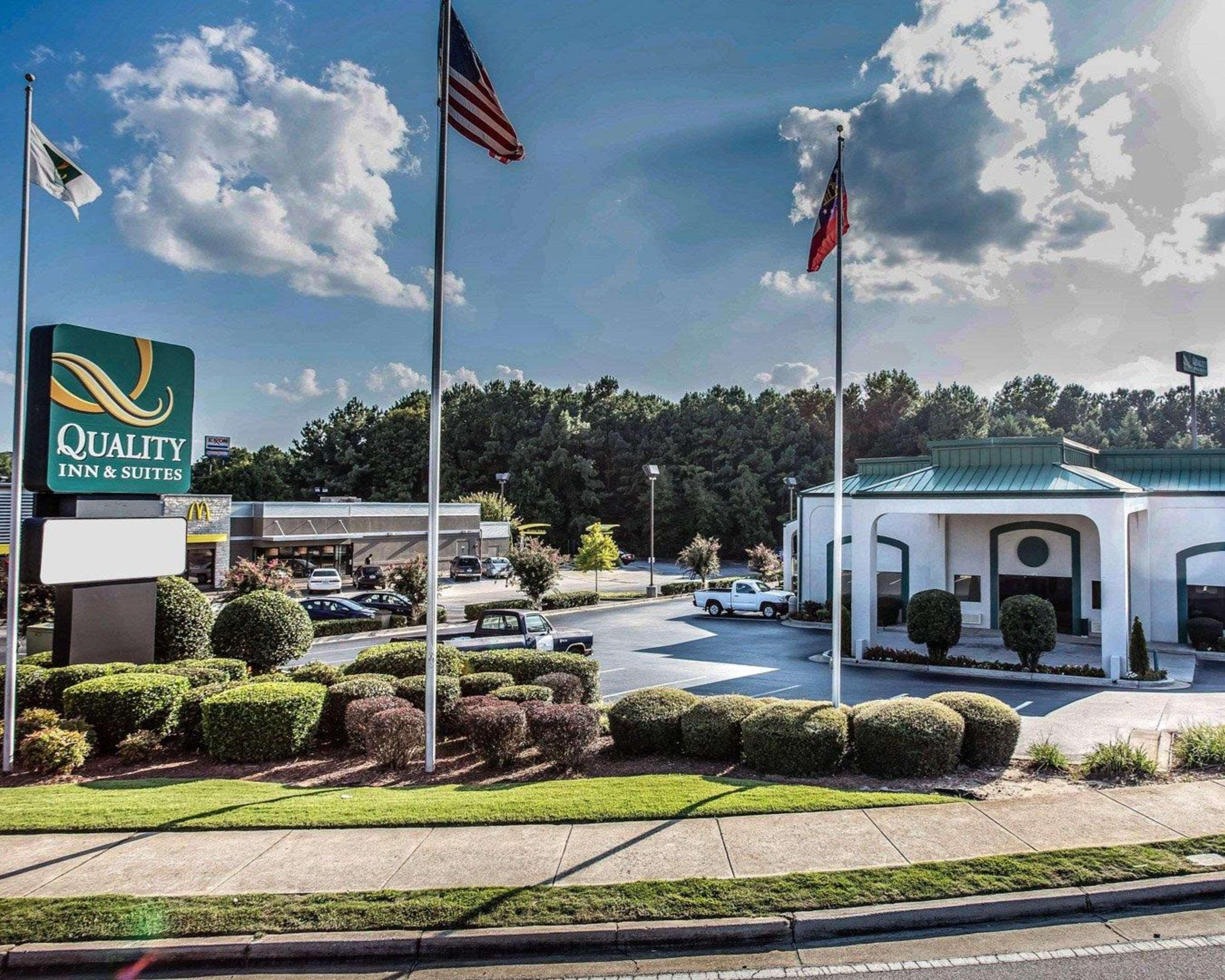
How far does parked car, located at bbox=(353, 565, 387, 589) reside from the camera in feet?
152

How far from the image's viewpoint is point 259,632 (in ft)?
53.8

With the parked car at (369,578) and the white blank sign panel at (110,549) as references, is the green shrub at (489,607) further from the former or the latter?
the white blank sign panel at (110,549)

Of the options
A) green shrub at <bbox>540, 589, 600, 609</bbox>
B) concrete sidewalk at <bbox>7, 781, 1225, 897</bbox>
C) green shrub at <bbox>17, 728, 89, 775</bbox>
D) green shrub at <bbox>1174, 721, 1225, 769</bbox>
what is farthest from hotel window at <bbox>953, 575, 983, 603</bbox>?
green shrub at <bbox>17, 728, 89, 775</bbox>

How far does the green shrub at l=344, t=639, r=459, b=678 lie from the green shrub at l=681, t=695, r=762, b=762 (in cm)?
487

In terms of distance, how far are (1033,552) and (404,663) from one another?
72.0 feet

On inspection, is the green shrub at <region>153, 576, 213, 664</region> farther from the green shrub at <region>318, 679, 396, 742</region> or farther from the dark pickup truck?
the green shrub at <region>318, 679, 396, 742</region>

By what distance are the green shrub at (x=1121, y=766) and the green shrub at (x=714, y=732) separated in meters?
4.55

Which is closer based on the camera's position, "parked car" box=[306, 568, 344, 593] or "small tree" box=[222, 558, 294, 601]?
"small tree" box=[222, 558, 294, 601]

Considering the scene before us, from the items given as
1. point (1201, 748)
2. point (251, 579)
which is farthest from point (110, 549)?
point (1201, 748)

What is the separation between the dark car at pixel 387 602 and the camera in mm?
31812

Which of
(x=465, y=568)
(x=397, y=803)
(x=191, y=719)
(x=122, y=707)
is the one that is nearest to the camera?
(x=397, y=803)

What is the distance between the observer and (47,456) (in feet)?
43.9

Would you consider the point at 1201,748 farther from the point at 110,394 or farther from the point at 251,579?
the point at 251,579

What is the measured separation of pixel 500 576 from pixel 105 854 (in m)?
45.1
